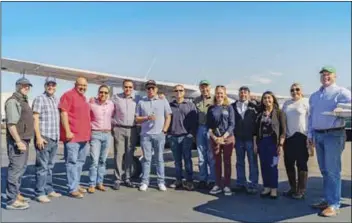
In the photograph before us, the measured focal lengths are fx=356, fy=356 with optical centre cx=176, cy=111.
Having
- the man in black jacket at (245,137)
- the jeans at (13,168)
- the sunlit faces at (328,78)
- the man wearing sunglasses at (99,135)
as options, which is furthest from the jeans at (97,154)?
the sunlit faces at (328,78)

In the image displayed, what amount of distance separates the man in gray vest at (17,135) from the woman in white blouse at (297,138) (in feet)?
11.3

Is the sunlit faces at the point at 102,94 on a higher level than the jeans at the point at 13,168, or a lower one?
higher

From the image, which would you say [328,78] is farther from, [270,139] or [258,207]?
[258,207]

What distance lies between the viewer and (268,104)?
4977 mm

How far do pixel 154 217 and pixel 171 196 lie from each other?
3.47 feet

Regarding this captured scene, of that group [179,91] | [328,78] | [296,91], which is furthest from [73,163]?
[328,78]

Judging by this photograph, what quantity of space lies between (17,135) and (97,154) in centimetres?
118

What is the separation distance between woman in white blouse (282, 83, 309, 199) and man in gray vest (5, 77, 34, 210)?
344cm

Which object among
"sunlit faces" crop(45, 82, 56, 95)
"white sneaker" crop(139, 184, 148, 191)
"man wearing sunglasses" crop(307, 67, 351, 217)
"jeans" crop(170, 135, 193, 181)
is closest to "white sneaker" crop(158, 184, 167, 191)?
"white sneaker" crop(139, 184, 148, 191)

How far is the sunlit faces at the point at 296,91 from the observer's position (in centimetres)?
491

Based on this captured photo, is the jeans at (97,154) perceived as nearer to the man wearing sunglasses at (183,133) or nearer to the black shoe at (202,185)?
the man wearing sunglasses at (183,133)

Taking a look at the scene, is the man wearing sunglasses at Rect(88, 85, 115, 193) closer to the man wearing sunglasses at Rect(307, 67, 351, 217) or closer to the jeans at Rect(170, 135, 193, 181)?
the jeans at Rect(170, 135, 193, 181)

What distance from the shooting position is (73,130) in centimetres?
489

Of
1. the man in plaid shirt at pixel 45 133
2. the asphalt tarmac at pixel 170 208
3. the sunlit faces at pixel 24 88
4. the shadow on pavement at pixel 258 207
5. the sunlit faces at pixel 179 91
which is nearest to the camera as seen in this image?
the asphalt tarmac at pixel 170 208
